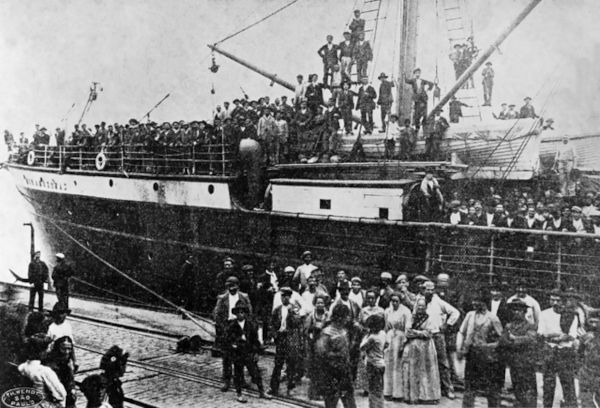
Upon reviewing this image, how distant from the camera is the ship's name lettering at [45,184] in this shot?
16.8 m

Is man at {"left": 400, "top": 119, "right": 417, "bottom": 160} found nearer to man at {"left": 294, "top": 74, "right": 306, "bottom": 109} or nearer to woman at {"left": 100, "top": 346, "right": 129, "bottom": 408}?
man at {"left": 294, "top": 74, "right": 306, "bottom": 109}

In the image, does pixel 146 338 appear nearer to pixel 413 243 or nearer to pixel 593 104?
pixel 413 243

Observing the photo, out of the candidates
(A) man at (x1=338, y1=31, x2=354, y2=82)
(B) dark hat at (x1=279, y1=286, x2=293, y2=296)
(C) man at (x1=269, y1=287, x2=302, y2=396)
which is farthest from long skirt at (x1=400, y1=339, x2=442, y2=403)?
(A) man at (x1=338, y1=31, x2=354, y2=82)

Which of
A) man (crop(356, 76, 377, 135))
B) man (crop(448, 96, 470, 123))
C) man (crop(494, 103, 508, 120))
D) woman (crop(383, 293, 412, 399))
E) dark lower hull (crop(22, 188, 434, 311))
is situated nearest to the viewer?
woman (crop(383, 293, 412, 399))

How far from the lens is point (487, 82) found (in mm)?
11148

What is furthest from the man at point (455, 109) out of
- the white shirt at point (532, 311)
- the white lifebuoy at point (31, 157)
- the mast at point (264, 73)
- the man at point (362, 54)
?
the white lifebuoy at point (31, 157)

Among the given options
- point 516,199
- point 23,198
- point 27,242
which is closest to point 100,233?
point 23,198

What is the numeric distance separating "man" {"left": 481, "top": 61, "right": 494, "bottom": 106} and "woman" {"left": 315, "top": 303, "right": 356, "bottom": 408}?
6609mm

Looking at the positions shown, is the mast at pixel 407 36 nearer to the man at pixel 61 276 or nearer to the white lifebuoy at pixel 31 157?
the man at pixel 61 276

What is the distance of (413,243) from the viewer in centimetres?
986

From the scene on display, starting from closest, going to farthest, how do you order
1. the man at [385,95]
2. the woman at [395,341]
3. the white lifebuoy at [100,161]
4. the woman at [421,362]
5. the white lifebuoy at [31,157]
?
the woman at [421,362]
the woman at [395,341]
the man at [385,95]
the white lifebuoy at [100,161]
the white lifebuoy at [31,157]

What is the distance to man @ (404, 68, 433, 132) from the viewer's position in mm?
11422

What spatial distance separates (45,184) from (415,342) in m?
13.6

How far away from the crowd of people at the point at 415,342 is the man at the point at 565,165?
8.31 ft
